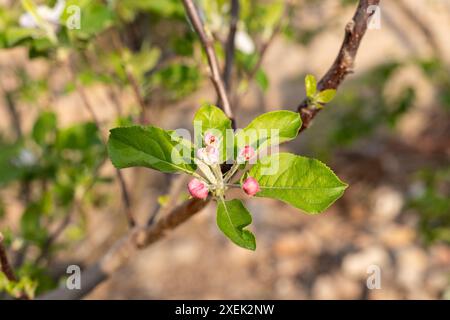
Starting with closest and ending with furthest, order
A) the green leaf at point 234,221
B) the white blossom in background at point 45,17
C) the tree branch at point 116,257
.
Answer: the green leaf at point 234,221, the tree branch at point 116,257, the white blossom in background at point 45,17

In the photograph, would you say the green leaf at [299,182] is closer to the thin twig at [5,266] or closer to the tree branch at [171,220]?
the tree branch at [171,220]

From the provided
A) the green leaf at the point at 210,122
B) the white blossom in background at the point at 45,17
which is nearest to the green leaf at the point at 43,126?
the white blossom in background at the point at 45,17

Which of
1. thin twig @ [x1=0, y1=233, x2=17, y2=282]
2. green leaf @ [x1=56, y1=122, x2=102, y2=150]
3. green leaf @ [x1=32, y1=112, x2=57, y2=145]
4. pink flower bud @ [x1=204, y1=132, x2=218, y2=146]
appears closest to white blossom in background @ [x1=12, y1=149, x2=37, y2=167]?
green leaf @ [x1=32, y1=112, x2=57, y2=145]

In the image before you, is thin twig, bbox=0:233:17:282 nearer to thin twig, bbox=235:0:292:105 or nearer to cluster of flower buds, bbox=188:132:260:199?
cluster of flower buds, bbox=188:132:260:199

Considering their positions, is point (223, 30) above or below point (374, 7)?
above
